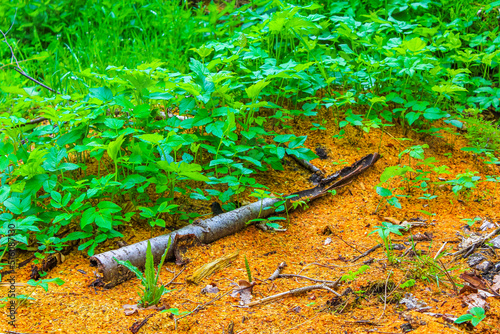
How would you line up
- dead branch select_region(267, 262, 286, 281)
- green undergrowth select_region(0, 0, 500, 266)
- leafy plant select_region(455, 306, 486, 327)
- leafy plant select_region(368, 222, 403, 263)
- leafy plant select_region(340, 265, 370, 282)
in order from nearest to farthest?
leafy plant select_region(455, 306, 486, 327) < leafy plant select_region(340, 265, 370, 282) < leafy plant select_region(368, 222, 403, 263) < dead branch select_region(267, 262, 286, 281) < green undergrowth select_region(0, 0, 500, 266)

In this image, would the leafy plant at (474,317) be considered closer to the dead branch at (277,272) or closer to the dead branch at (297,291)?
the dead branch at (297,291)

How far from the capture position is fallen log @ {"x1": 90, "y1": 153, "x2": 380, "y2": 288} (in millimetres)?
1959

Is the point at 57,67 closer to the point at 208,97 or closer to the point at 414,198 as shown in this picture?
the point at 208,97

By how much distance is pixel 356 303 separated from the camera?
175 cm

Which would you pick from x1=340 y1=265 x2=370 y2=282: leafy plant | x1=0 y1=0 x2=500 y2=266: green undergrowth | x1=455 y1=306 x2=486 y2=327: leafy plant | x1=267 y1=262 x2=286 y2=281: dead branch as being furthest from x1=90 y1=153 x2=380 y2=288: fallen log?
x1=455 y1=306 x2=486 y2=327: leafy plant

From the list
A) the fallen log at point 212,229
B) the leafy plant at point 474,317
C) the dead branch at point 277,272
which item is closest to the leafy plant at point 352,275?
the dead branch at point 277,272

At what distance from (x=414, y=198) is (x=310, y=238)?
94 cm

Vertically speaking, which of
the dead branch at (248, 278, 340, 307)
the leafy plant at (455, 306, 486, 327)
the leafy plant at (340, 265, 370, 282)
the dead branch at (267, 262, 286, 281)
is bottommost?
the dead branch at (267, 262, 286, 281)

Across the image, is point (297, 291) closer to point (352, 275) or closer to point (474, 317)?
point (352, 275)

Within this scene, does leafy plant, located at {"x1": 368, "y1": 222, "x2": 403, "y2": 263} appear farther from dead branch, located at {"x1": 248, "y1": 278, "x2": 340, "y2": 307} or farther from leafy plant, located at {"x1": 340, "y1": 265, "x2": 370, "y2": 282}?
dead branch, located at {"x1": 248, "y1": 278, "x2": 340, "y2": 307}

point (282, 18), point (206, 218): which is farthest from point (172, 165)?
point (282, 18)

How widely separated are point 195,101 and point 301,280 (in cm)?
137

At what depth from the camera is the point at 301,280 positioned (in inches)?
79.1

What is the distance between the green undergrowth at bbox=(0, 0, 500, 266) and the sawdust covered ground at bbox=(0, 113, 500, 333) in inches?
8.4
